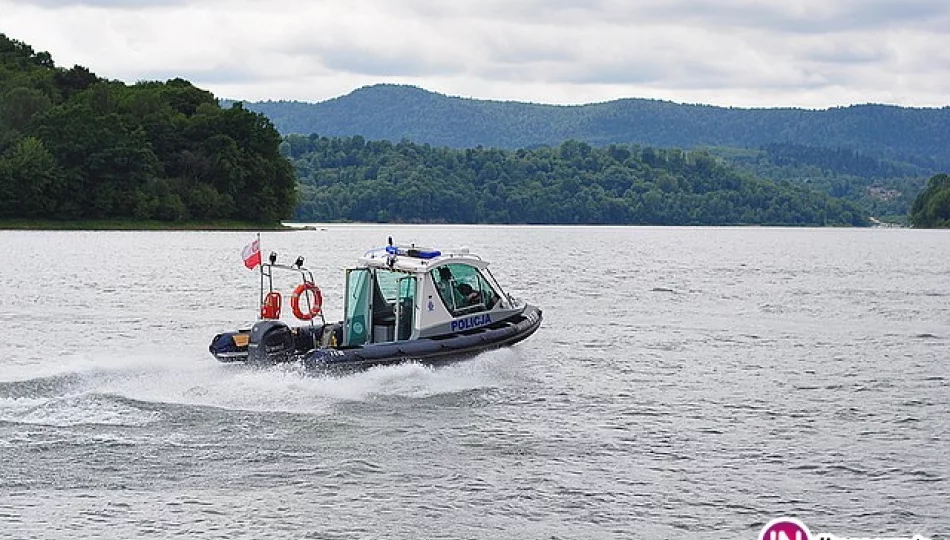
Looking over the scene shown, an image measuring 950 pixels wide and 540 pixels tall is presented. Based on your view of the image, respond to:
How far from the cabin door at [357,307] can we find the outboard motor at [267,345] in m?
1.82

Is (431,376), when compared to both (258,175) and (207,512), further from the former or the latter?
(258,175)

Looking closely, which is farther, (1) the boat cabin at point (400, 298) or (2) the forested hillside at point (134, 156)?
(2) the forested hillside at point (134, 156)

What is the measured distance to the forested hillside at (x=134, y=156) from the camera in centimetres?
12788

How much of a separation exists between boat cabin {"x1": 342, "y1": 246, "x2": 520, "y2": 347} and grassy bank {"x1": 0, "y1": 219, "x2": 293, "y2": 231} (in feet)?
347

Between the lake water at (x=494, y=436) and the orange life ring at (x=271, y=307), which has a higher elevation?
the orange life ring at (x=271, y=307)

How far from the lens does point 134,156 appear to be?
435 feet

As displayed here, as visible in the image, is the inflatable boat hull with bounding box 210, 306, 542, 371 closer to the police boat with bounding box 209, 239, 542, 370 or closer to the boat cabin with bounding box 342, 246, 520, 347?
the police boat with bounding box 209, 239, 542, 370

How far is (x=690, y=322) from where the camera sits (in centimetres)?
4619

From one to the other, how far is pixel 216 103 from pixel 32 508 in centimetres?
14123

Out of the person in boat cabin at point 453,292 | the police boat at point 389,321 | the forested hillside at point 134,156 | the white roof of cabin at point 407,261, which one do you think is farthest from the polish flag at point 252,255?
the forested hillside at point 134,156

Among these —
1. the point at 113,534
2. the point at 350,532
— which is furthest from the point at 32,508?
the point at 350,532

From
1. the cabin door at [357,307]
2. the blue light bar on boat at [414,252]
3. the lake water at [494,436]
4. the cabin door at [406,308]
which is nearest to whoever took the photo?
the lake water at [494,436]

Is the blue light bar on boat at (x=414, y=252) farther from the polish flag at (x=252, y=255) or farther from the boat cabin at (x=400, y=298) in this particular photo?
the polish flag at (x=252, y=255)

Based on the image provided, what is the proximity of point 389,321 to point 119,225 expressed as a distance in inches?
4334
